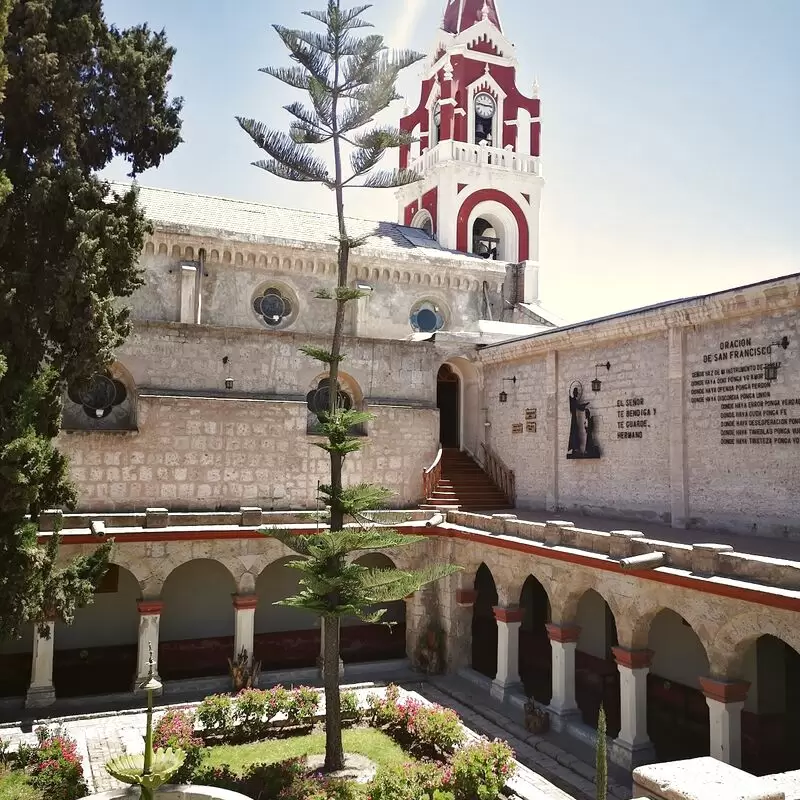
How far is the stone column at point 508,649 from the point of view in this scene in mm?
15781

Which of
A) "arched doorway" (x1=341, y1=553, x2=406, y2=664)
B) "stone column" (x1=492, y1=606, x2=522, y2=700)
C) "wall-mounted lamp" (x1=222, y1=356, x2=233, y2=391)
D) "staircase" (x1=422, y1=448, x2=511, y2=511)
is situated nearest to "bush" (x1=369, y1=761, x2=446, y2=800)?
"stone column" (x1=492, y1=606, x2=522, y2=700)

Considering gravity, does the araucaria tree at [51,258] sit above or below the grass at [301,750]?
above

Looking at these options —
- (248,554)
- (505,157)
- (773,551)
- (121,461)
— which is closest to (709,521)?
(773,551)

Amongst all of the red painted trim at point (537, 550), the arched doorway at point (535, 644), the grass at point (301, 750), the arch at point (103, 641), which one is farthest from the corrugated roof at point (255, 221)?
the grass at point (301, 750)

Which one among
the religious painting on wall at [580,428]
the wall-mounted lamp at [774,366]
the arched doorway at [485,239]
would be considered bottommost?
the religious painting on wall at [580,428]

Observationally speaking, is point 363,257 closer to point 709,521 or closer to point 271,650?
point 271,650

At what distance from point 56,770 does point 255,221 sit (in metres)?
16.9

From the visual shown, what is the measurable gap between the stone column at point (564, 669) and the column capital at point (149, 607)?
7882mm

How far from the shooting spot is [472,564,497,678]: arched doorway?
18.8 m

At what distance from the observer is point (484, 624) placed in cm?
1961

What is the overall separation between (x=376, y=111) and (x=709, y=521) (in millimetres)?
9441

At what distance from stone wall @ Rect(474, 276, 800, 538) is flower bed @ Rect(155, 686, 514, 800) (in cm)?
614

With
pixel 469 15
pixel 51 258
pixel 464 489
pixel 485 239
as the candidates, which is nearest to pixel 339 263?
pixel 51 258

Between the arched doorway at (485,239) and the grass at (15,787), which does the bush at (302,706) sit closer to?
the grass at (15,787)
